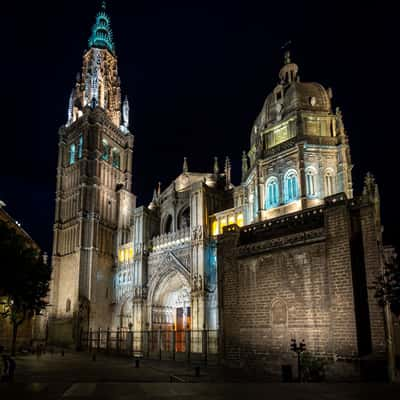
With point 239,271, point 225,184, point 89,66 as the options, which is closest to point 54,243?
point 225,184

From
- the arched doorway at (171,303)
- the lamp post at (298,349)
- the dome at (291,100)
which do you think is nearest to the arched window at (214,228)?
the arched doorway at (171,303)

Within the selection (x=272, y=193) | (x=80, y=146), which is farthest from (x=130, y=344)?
(x=80, y=146)

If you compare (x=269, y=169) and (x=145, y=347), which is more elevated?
(x=269, y=169)

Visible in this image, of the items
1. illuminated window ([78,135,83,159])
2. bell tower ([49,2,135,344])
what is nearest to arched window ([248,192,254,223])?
bell tower ([49,2,135,344])

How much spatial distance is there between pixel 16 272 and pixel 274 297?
1382cm

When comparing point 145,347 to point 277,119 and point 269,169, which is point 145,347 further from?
point 277,119

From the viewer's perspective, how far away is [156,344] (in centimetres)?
4031

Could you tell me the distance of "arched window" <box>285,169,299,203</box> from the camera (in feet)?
116

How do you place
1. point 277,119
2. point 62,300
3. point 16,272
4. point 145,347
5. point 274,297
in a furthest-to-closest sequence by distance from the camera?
point 62,300
point 277,119
point 145,347
point 16,272
point 274,297

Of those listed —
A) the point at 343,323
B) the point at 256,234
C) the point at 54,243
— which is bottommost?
the point at 343,323

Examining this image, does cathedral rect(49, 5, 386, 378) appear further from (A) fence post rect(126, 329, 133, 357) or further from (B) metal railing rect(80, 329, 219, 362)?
(A) fence post rect(126, 329, 133, 357)

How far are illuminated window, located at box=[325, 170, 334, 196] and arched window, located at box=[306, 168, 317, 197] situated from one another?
0.98m

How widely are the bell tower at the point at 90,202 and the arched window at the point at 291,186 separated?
893 inches

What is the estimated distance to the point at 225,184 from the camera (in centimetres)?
4784
